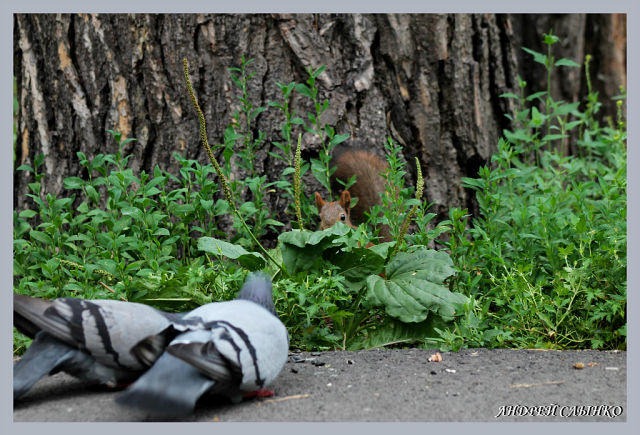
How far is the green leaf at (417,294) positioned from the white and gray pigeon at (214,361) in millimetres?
846

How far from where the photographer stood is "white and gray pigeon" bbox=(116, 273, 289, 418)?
242 centimetres

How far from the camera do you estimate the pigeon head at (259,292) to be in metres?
3.09

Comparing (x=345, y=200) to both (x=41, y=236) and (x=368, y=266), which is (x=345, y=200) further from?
(x=41, y=236)

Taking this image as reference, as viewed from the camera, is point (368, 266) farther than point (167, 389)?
Yes

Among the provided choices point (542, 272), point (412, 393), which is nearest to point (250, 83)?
point (542, 272)

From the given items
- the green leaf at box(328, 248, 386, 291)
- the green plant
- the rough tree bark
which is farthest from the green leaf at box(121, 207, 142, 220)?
the green plant

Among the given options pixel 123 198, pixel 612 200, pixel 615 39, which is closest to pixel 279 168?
pixel 123 198

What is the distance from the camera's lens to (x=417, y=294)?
3.63 meters

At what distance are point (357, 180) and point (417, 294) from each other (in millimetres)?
1647

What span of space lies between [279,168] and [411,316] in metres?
1.89

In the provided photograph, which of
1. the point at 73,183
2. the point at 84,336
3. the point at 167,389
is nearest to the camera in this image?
the point at 167,389

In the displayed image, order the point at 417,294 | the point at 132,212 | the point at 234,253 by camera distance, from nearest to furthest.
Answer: the point at 417,294 → the point at 234,253 → the point at 132,212

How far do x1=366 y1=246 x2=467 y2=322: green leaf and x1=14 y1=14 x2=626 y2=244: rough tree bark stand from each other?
4.83 feet

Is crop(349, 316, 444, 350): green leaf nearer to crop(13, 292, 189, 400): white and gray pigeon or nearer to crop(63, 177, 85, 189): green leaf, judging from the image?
crop(13, 292, 189, 400): white and gray pigeon
